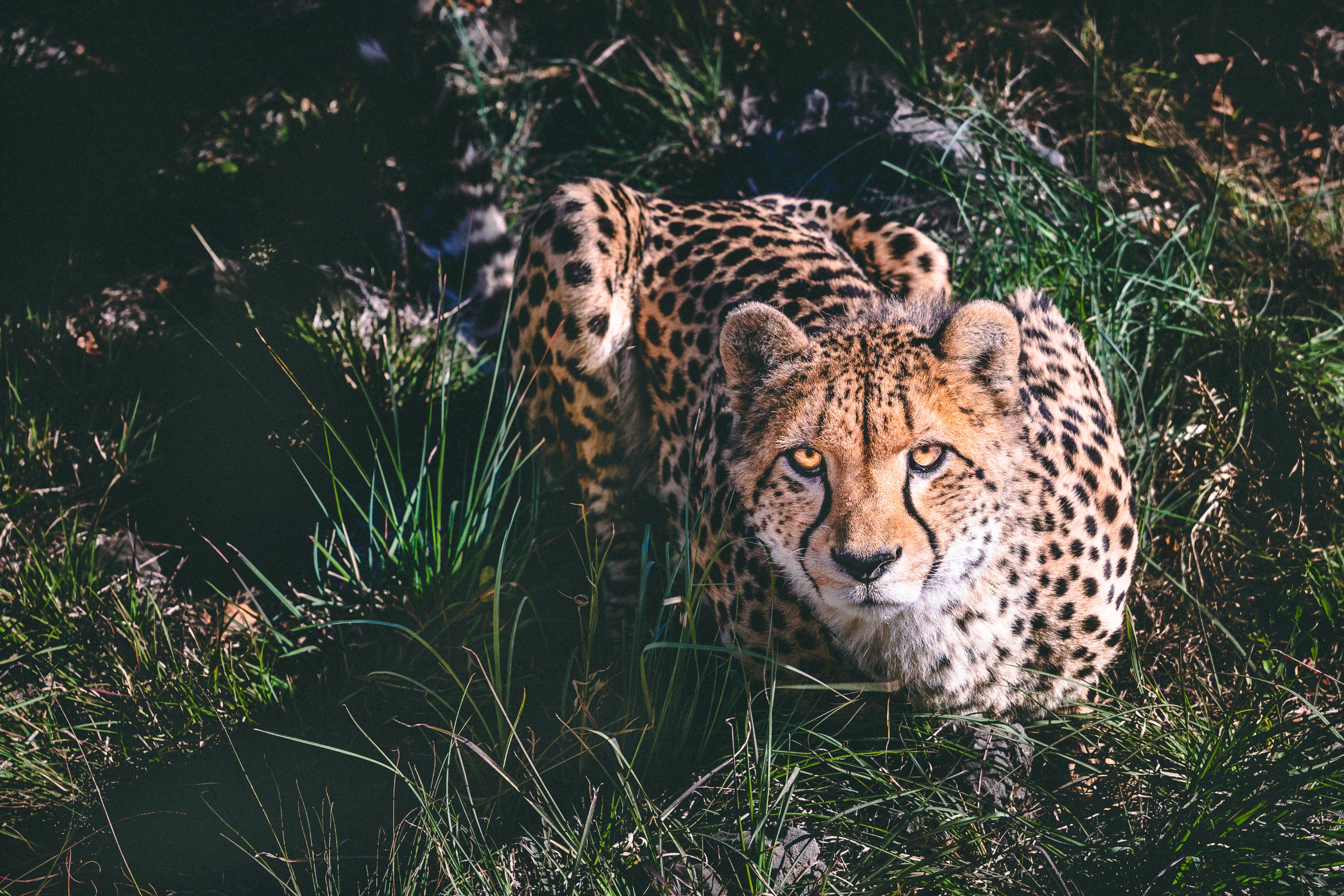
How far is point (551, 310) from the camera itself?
3.37 m

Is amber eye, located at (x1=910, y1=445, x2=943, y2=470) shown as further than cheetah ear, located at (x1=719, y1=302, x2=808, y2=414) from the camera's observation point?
No

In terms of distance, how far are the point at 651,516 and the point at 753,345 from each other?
4.78 feet

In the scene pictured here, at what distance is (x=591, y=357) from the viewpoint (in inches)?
132

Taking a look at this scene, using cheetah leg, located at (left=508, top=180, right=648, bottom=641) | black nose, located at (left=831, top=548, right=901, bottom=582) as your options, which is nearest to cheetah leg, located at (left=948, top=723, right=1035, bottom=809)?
black nose, located at (left=831, top=548, right=901, bottom=582)

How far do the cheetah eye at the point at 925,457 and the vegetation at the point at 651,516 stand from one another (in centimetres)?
71

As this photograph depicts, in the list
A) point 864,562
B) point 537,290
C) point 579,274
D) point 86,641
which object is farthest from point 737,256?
point 86,641

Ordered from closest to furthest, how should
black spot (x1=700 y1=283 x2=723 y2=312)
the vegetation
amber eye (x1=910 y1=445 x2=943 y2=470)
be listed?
amber eye (x1=910 y1=445 x2=943 y2=470) → the vegetation → black spot (x1=700 y1=283 x2=723 y2=312)

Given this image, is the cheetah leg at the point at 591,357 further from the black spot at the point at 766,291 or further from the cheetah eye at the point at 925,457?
the cheetah eye at the point at 925,457

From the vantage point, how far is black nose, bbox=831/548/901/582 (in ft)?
6.36

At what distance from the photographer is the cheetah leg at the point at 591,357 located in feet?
10.9

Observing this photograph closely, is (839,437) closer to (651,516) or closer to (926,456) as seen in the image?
(926,456)

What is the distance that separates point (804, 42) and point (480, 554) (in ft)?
11.5

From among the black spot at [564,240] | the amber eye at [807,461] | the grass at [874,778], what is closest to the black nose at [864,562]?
the amber eye at [807,461]

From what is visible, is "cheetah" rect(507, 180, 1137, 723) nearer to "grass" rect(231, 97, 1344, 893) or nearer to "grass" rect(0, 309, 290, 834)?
"grass" rect(231, 97, 1344, 893)
